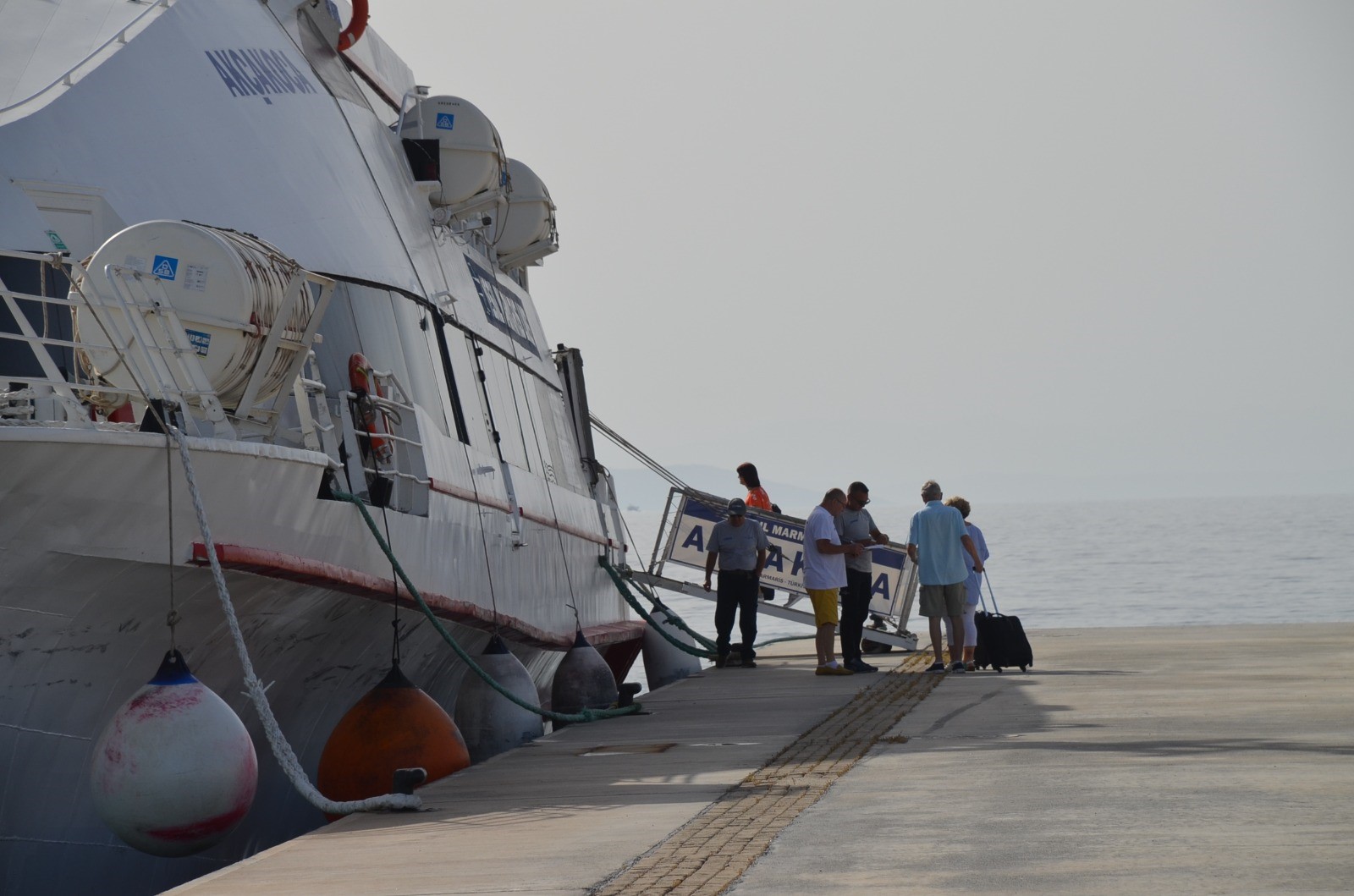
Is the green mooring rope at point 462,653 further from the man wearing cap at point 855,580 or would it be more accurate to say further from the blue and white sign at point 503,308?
the blue and white sign at point 503,308

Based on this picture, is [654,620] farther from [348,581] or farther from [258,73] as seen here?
[348,581]

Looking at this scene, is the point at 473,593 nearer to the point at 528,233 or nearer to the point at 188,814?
the point at 188,814

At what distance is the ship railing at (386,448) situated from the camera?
1014 centimetres

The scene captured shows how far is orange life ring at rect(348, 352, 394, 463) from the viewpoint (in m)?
10.4

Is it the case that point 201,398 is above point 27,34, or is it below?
below

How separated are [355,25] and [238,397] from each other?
5304 millimetres

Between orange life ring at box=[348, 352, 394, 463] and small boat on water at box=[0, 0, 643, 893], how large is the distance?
2 centimetres

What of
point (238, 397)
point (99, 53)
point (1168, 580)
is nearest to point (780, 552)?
point (99, 53)

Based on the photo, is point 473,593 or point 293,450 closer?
point 293,450

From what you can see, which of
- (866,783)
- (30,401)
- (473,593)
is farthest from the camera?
(473,593)

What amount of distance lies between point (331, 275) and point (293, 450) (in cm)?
257

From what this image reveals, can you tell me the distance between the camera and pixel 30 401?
9305mm

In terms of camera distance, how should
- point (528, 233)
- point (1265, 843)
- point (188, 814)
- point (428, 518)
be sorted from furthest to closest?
point (528, 233)
point (428, 518)
point (188, 814)
point (1265, 843)

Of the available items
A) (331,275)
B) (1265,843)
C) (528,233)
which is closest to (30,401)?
(331,275)
